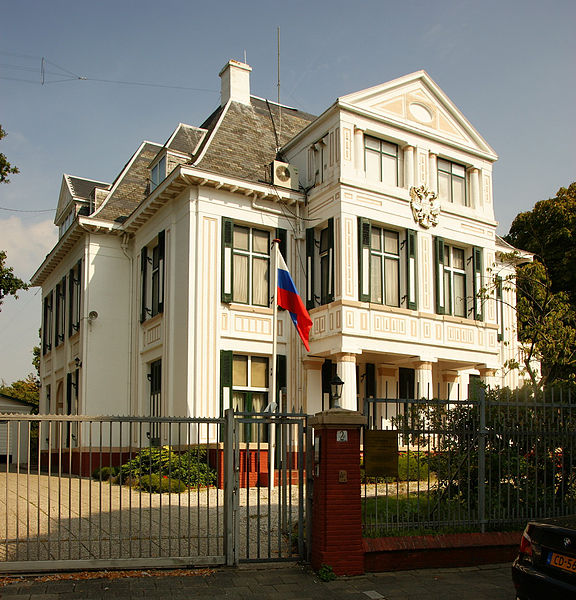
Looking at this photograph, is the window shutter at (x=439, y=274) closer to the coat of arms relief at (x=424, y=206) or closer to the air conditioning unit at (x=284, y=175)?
the coat of arms relief at (x=424, y=206)

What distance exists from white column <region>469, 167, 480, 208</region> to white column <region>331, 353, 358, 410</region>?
7.14m

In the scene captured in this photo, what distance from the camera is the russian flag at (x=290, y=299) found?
16.7m

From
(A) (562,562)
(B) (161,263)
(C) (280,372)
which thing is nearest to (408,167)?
(C) (280,372)

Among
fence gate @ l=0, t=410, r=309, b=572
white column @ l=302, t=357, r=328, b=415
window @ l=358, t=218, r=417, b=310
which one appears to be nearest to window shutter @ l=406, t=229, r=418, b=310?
window @ l=358, t=218, r=417, b=310

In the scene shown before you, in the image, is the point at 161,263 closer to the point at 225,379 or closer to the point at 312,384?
the point at 225,379

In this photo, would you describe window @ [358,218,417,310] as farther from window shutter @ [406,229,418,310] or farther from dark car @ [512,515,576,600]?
dark car @ [512,515,576,600]

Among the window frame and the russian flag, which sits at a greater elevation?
the window frame

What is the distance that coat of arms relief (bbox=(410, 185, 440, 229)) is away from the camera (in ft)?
69.4

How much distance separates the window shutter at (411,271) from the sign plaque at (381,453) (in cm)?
1109

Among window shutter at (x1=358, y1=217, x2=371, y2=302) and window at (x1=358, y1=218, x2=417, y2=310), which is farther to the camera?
window at (x1=358, y1=218, x2=417, y2=310)

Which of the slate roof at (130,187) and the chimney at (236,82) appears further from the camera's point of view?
the slate roof at (130,187)

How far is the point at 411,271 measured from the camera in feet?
68.1

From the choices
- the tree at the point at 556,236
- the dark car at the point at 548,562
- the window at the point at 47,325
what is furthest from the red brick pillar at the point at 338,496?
the tree at the point at 556,236

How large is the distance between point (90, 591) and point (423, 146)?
17023 millimetres
